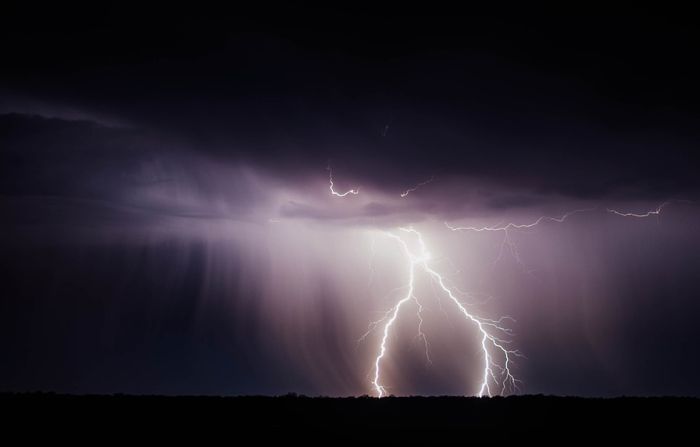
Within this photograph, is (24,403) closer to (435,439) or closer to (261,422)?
(261,422)

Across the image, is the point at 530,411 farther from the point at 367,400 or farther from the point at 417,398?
the point at 367,400

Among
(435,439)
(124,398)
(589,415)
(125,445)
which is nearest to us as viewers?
(125,445)

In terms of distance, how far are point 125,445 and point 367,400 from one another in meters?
4.92

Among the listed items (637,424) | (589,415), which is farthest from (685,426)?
(589,415)

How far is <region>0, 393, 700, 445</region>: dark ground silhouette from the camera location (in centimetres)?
869

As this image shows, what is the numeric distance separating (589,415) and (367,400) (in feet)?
13.3

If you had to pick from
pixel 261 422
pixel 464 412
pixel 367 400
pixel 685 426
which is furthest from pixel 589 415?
pixel 261 422

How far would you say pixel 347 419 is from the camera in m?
9.94

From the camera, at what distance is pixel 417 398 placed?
38.5 feet

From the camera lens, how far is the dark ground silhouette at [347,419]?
28.5ft

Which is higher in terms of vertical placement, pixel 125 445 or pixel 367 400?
pixel 367 400

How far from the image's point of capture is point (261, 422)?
9617 millimetres

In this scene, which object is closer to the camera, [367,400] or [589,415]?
[589,415]

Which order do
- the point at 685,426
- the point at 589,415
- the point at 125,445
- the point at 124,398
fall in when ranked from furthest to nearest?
1. the point at 124,398
2. the point at 589,415
3. the point at 685,426
4. the point at 125,445
